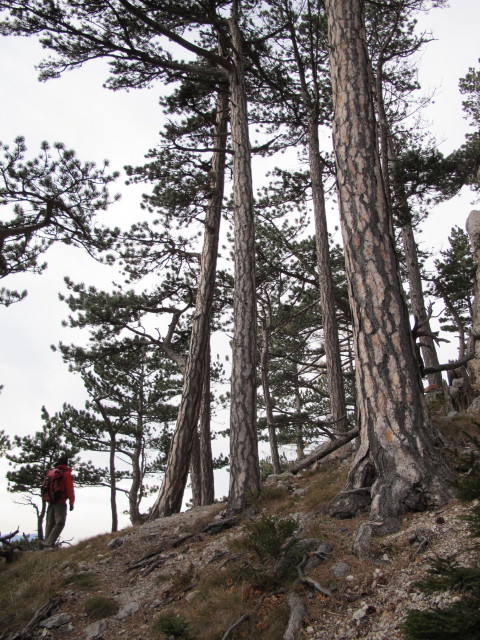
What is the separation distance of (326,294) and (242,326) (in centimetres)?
396

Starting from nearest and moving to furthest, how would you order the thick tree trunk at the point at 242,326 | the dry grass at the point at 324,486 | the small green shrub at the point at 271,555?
the small green shrub at the point at 271,555, the dry grass at the point at 324,486, the thick tree trunk at the point at 242,326

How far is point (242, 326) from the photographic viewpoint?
6.94m

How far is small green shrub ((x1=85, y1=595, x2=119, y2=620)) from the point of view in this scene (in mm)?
4051

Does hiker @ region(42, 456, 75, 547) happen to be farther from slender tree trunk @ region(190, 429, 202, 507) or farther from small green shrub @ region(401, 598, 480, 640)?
small green shrub @ region(401, 598, 480, 640)

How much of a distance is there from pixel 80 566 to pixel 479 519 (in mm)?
5269

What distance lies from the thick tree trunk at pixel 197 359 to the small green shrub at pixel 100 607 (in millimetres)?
3550

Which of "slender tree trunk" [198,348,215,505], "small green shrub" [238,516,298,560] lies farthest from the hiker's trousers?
"small green shrub" [238,516,298,560]

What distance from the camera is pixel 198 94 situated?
10.3 m

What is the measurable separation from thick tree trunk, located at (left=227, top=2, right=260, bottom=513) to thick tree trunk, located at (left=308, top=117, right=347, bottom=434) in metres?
3.05

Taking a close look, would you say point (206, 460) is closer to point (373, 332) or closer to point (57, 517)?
point (57, 517)

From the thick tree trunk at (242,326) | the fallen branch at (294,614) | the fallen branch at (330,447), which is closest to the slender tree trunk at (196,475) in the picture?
the fallen branch at (330,447)

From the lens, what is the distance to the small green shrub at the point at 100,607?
405 centimetres

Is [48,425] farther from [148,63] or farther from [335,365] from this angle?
[148,63]

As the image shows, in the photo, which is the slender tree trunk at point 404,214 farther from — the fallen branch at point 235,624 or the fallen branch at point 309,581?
the fallen branch at point 235,624
